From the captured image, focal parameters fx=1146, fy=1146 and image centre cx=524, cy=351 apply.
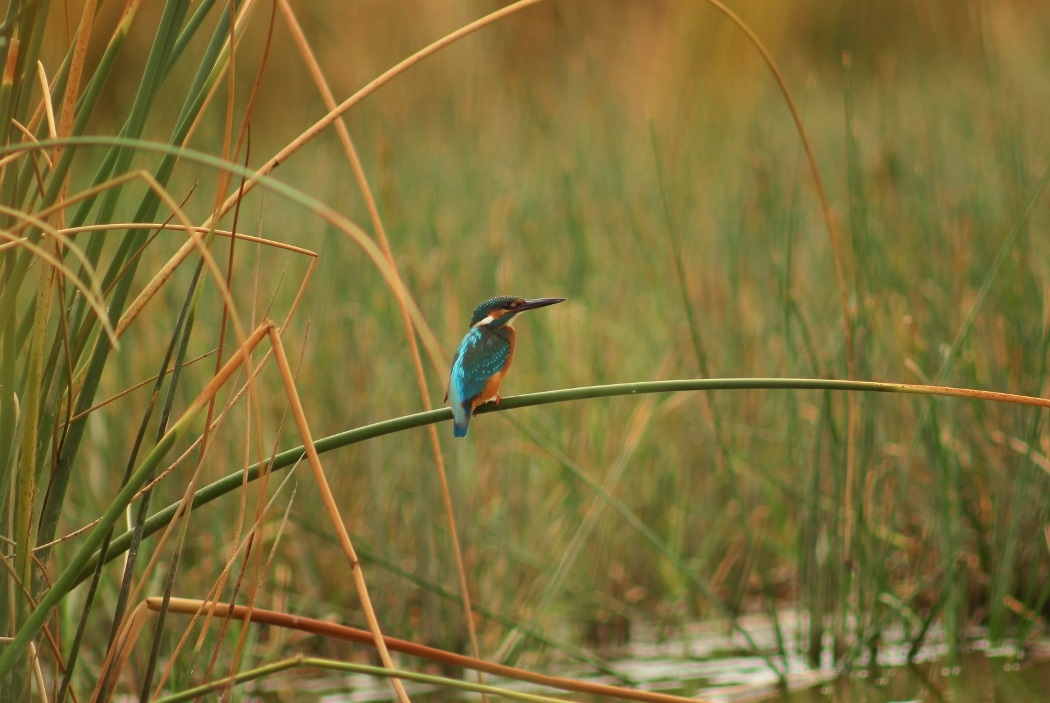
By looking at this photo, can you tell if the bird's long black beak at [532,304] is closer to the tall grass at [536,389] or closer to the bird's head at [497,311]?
the bird's head at [497,311]

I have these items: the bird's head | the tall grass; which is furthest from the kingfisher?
the tall grass

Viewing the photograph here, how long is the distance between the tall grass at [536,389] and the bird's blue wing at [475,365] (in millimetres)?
142

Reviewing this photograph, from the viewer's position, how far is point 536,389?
3846 millimetres

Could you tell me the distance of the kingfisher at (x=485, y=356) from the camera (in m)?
2.07

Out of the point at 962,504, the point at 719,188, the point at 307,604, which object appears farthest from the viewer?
the point at 719,188

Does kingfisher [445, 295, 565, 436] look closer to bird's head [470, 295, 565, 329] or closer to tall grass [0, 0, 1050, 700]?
bird's head [470, 295, 565, 329]

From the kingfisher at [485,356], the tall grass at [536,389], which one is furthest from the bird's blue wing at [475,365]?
the tall grass at [536,389]

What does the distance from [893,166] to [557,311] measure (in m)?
1.29

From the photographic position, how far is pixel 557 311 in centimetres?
427

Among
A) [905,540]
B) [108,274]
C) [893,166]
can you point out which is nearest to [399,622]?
[905,540]

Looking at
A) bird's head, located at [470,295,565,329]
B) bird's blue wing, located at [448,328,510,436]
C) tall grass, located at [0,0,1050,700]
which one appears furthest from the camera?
bird's head, located at [470,295,565,329]

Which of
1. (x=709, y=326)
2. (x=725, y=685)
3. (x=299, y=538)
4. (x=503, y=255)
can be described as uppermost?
(x=503, y=255)

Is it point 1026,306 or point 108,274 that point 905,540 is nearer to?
point 1026,306

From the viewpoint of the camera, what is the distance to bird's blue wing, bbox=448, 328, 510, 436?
6.77 feet
